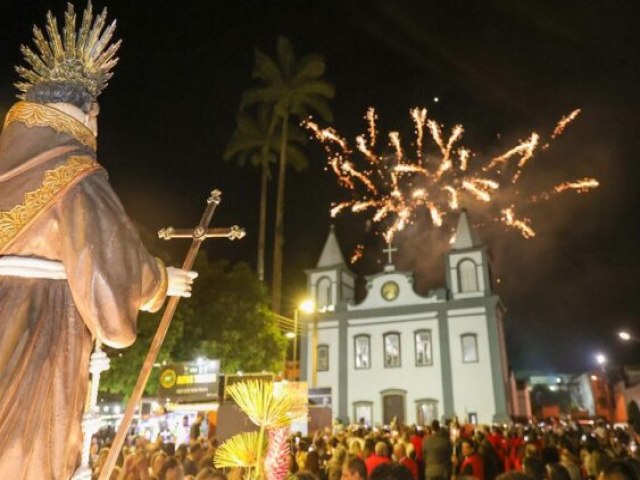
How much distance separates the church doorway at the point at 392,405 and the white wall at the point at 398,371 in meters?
0.24

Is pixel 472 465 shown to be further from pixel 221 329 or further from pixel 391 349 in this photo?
pixel 391 349

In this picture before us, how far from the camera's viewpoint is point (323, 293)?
39375 mm

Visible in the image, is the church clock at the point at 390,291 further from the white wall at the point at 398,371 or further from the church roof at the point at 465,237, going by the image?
the church roof at the point at 465,237

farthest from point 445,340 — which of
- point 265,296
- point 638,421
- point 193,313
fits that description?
point 638,421

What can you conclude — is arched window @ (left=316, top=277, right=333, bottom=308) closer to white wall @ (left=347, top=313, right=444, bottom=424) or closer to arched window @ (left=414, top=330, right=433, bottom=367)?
white wall @ (left=347, top=313, right=444, bottom=424)

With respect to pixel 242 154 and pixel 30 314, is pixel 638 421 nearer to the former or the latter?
pixel 30 314

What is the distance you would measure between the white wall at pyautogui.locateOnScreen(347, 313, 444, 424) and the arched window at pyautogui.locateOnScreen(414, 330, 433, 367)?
0.25 meters

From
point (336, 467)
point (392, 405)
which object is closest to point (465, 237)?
point (392, 405)

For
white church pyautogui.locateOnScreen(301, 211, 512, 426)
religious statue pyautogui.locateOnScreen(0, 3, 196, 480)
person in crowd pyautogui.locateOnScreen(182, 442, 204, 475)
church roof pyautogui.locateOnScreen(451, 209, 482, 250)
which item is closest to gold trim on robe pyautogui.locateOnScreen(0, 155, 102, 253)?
religious statue pyautogui.locateOnScreen(0, 3, 196, 480)

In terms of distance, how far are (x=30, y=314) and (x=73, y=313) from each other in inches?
6.7

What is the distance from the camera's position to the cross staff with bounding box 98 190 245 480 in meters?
2.38

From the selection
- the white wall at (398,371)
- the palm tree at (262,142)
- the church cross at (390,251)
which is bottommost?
the white wall at (398,371)

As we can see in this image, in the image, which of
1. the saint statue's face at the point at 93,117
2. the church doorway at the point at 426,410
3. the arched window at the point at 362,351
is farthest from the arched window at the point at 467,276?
the saint statue's face at the point at 93,117

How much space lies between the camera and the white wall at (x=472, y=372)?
31266mm
